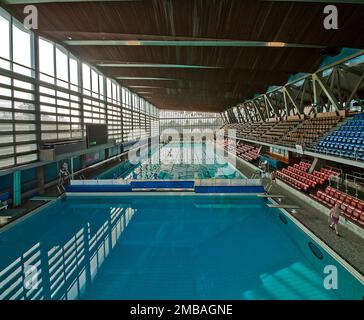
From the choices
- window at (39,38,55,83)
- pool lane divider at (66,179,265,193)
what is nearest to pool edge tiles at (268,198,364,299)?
pool lane divider at (66,179,265,193)

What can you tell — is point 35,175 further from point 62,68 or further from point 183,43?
point 183,43

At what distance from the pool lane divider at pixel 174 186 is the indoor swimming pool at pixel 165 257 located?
5.89 ft

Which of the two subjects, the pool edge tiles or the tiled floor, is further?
the tiled floor

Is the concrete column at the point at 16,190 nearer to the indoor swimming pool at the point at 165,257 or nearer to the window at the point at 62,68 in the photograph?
the indoor swimming pool at the point at 165,257

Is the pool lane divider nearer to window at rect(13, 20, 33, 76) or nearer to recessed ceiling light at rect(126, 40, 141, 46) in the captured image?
window at rect(13, 20, 33, 76)

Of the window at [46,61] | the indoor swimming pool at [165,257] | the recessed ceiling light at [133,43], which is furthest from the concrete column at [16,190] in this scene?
the recessed ceiling light at [133,43]

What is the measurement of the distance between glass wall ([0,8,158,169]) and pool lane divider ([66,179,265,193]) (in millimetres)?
3119

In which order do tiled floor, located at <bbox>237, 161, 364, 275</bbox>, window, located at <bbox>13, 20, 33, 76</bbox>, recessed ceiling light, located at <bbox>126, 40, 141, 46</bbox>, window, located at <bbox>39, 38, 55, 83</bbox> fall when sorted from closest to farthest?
tiled floor, located at <bbox>237, 161, 364, 275</bbox>, window, located at <bbox>13, 20, 33, 76</bbox>, window, located at <bbox>39, 38, 55, 83</bbox>, recessed ceiling light, located at <bbox>126, 40, 141, 46</bbox>

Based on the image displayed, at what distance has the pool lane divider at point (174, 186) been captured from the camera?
1143 cm

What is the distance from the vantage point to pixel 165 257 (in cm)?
591

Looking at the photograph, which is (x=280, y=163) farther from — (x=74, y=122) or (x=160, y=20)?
(x=74, y=122)

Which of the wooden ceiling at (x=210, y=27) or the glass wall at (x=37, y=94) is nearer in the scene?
the wooden ceiling at (x=210, y=27)

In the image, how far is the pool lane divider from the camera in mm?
11430
